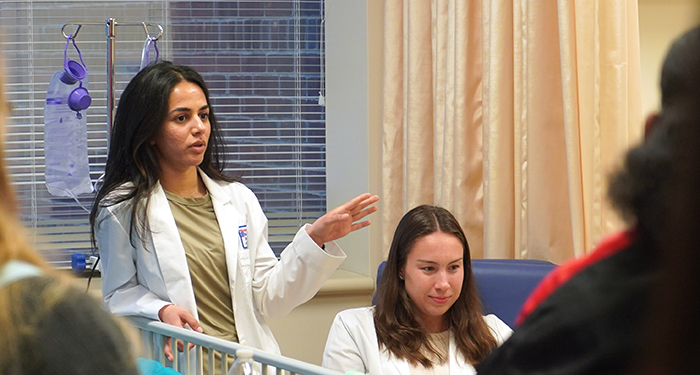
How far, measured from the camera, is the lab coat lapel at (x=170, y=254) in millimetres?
1860

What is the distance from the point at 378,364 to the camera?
2004 mm

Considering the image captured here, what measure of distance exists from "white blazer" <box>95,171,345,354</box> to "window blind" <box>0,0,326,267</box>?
1.35m

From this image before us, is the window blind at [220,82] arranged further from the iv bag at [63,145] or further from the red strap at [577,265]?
the red strap at [577,265]

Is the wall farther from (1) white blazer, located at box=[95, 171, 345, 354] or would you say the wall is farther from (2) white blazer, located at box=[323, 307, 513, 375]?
(1) white blazer, located at box=[95, 171, 345, 354]

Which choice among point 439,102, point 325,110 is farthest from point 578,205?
point 325,110

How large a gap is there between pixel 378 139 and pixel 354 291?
0.62 meters

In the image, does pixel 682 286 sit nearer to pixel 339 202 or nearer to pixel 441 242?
pixel 441 242

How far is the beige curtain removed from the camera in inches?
90.0

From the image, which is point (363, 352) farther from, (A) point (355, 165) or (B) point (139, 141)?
(A) point (355, 165)

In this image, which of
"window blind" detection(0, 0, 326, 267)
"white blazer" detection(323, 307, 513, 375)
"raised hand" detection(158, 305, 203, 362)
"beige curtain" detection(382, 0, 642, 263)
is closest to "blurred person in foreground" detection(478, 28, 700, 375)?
"raised hand" detection(158, 305, 203, 362)

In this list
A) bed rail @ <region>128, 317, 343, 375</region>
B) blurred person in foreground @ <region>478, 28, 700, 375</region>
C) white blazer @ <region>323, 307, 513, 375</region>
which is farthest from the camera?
white blazer @ <region>323, 307, 513, 375</region>

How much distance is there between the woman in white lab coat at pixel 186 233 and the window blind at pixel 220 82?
49.2 inches

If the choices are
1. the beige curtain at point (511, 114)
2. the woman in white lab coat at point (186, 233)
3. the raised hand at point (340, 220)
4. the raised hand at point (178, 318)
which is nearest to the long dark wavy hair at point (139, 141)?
the woman in white lab coat at point (186, 233)

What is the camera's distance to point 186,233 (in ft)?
6.49
